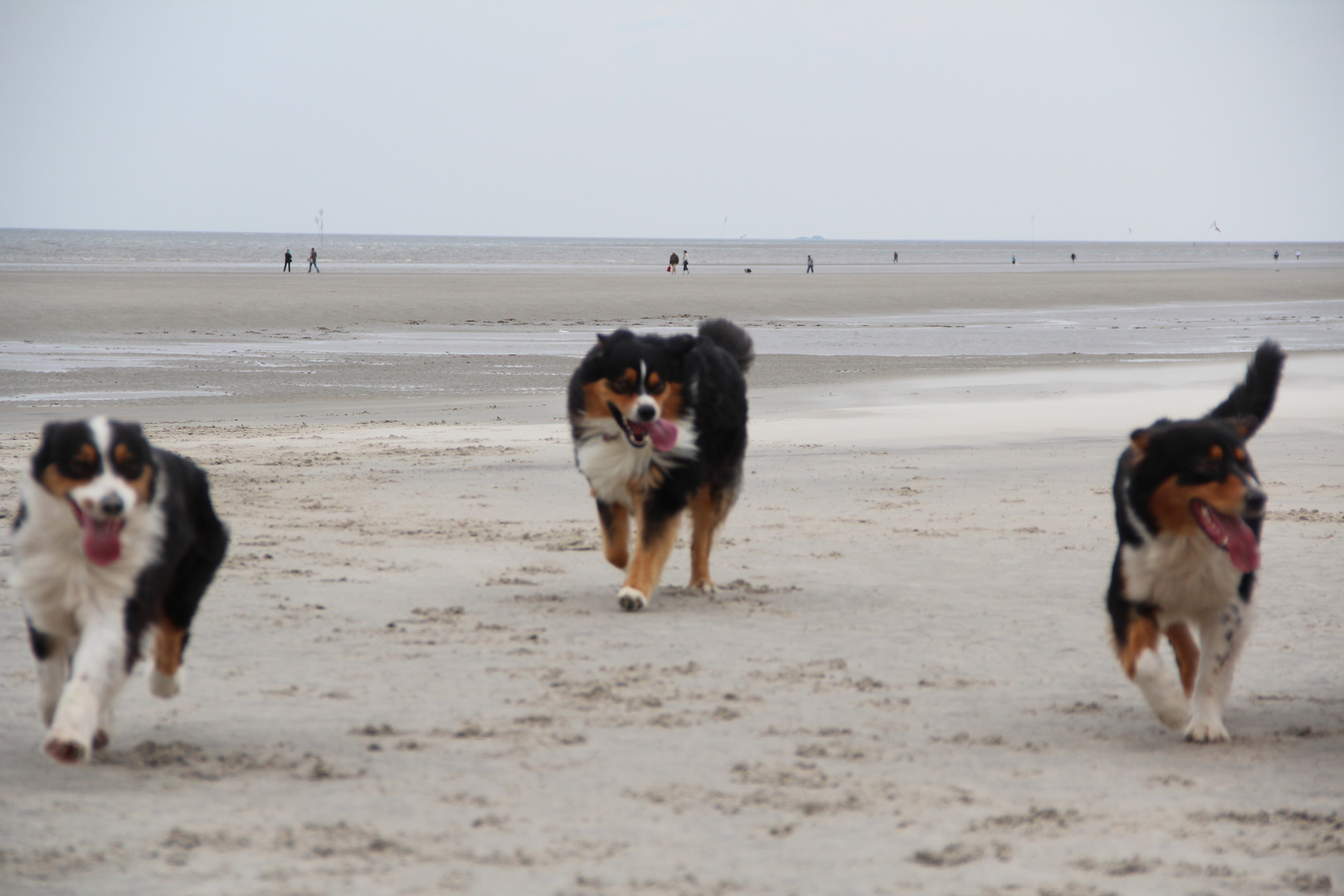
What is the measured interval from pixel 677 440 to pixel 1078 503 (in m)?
3.75

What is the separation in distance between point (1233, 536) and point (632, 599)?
3041mm

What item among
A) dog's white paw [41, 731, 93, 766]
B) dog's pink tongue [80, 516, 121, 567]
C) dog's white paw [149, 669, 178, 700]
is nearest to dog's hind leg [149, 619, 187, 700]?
dog's white paw [149, 669, 178, 700]

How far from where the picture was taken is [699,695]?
5.26 metres

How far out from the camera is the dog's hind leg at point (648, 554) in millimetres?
6797

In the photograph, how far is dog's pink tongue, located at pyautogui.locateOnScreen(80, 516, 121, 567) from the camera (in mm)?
4223

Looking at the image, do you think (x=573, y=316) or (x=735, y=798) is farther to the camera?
(x=573, y=316)

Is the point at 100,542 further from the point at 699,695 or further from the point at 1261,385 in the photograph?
the point at 1261,385

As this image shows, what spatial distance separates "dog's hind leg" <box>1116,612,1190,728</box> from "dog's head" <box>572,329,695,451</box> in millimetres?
2783

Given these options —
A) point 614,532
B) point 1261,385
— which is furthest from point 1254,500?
point 614,532

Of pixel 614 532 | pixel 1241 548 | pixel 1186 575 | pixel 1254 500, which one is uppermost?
pixel 1254 500

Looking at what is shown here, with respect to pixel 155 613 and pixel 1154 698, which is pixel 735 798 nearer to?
pixel 1154 698

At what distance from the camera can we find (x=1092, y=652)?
5.95 metres

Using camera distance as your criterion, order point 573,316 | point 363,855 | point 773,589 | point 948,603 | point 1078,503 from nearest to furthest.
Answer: point 363,855
point 948,603
point 773,589
point 1078,503
point 573,316

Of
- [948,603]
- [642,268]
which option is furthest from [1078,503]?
[642,268]
